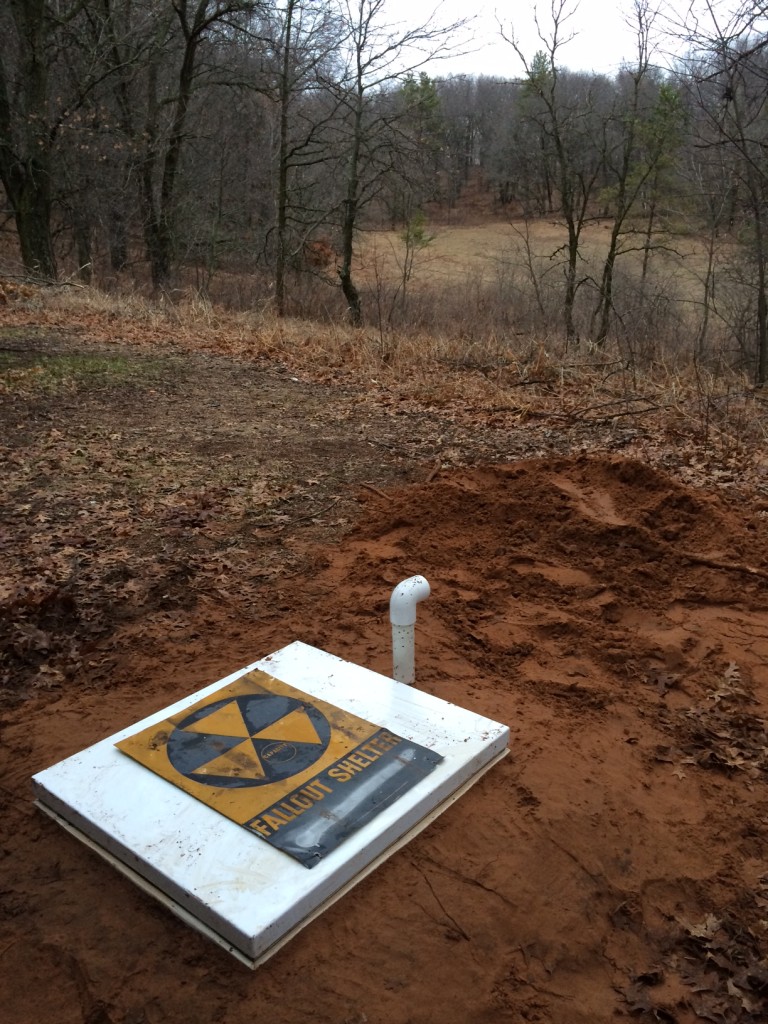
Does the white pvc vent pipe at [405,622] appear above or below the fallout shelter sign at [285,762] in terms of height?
above

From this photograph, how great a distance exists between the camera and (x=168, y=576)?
4.01 m

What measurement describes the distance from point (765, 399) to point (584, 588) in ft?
22.4

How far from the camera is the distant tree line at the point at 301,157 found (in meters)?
13.1

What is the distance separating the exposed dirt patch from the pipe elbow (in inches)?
16.0

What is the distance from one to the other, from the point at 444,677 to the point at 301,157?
16.7m

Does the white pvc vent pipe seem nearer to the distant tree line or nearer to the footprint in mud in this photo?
the footprint in mud

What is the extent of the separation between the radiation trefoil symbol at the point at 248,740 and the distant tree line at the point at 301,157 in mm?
8885

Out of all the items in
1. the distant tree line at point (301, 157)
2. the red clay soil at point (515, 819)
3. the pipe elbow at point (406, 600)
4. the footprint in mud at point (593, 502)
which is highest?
the distant tree line at point (301, 157)

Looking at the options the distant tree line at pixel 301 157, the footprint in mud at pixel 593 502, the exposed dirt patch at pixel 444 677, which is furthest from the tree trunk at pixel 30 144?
the footprint in mud at pixel 593 502

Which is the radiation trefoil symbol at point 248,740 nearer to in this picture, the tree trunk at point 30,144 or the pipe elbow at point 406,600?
the pipe elbow at point 406,600

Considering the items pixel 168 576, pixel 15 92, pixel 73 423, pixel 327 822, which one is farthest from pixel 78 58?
pixel 327 822

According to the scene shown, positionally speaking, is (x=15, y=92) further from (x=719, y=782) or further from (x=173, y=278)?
(x=719, y=782)

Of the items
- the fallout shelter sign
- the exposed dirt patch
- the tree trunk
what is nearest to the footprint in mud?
the exposed dirt patch

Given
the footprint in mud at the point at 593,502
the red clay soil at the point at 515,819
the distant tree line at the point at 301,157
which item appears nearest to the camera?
the red clay soil at the point at 515,819
